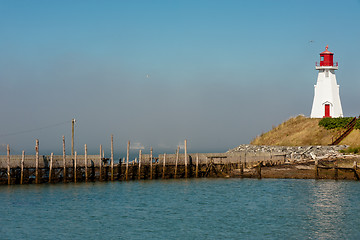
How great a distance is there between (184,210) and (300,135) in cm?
4322

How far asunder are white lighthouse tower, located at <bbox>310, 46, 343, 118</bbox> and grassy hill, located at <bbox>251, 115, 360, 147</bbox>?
2.48m

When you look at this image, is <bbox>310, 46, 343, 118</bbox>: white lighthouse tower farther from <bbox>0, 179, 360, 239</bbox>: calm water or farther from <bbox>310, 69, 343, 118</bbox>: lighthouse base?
<bbox>0, 179, 360, 239</bbox>: calm water

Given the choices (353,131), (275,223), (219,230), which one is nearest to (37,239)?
(219,230)

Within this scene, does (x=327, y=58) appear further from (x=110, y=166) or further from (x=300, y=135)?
(x=110, y=166)

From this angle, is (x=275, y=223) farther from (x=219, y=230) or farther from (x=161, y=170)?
(x=161, y=170)

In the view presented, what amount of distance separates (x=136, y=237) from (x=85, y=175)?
22.5 m

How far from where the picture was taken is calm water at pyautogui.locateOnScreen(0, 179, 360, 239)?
31.2 metres

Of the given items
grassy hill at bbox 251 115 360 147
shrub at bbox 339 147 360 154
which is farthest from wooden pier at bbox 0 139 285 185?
grassy hill at bbox 251 115 360 147

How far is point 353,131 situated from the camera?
7225cm

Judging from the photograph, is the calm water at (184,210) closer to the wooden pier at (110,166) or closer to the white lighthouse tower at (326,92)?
the wooden pier at (110,166)

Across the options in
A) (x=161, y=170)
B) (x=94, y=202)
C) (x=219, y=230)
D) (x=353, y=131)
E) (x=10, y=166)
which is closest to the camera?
(x=219, y=230)

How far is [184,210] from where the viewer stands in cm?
3912

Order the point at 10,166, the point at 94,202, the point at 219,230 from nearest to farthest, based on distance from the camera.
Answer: the point at 219,230, the point at 94,202, the point at 10,166

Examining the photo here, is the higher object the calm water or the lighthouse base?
the lighthouse base
